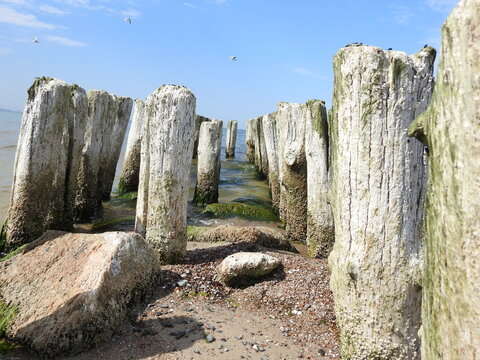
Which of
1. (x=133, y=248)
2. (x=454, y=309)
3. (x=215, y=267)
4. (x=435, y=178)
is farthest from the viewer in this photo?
(x=215, y=267)

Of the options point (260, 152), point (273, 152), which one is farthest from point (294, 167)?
point (260, 152)

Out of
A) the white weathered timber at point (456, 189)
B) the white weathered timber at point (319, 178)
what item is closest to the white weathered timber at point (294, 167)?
the white weathered timber at point (319, 178)

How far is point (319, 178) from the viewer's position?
27.0 feet

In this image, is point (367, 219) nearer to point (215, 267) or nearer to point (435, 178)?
point (435, 178)

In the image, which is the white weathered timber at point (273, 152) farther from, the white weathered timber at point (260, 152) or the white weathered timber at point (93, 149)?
the white weathered timber at point (260, 152)

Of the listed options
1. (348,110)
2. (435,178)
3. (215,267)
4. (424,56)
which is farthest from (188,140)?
(435,178)

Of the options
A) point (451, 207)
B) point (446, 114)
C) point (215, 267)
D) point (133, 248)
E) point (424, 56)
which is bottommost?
point (215, 267)

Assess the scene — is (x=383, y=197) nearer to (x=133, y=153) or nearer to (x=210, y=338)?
(x=210, y=338)

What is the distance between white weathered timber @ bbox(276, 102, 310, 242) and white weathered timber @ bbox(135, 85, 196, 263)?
339cm

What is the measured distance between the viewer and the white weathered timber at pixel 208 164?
14.3 meters

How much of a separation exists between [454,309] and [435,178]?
57cm

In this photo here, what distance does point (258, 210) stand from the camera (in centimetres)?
1267

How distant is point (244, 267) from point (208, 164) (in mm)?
8598

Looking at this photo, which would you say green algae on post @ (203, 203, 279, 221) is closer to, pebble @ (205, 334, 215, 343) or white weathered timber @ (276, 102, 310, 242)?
white weathered timber @ (276, 102, 310, 242)
